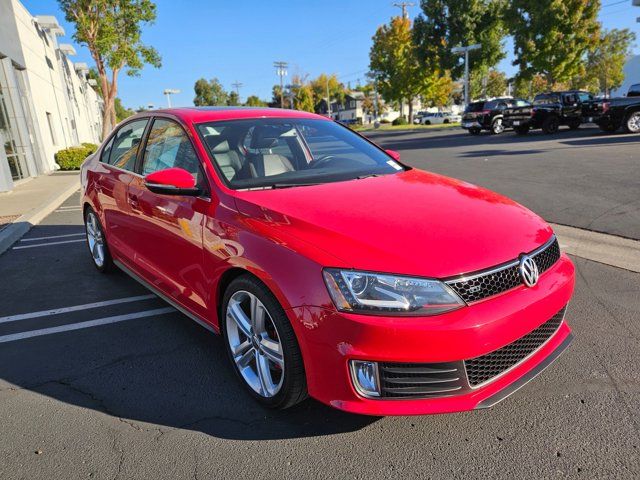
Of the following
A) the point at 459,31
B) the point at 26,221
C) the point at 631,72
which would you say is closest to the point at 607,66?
the point at 631,72

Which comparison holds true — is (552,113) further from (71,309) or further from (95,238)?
(71,309)

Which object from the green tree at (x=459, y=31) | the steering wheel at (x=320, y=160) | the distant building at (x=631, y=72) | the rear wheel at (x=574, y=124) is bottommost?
the rear wheel at (x=574, y=124)

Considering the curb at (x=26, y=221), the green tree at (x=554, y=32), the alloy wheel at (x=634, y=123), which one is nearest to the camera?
the curb at (x=26, y=221)

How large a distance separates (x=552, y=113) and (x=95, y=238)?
2125 cm

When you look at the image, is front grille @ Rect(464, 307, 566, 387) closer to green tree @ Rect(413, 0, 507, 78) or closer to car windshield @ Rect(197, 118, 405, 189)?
car windshield @ Rect(197, 118, 405, 189)

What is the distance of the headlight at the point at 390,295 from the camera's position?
2.12 m

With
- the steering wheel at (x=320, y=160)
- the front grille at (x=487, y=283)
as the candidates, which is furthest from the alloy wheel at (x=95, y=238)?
the front grille at (x=487, y=283)

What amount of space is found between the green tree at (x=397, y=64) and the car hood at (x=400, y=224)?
4914 cm

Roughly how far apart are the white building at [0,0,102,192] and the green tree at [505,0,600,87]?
97.2 feet

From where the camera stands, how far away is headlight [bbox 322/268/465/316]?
2123 millimetres

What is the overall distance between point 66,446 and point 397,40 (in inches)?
2124

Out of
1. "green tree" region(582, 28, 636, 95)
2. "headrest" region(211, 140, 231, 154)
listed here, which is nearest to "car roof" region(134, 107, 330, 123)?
"headrest" region(211, 140, 231, 154)

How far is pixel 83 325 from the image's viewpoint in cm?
399

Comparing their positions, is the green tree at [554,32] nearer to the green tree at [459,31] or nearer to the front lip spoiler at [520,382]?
the green tree at [459,31]
